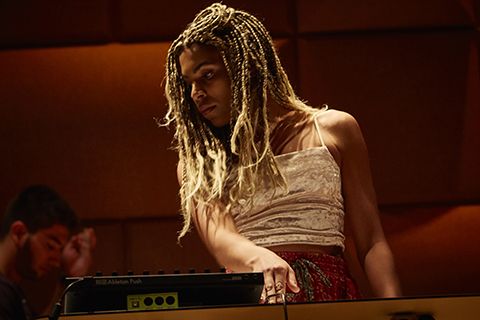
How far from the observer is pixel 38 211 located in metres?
1.78

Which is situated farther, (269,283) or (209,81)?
(209,81)

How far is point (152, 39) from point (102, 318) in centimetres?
133

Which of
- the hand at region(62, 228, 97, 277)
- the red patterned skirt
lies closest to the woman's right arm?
the red patterned skirt

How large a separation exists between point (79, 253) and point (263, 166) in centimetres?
73

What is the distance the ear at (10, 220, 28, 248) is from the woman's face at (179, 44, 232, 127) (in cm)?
73

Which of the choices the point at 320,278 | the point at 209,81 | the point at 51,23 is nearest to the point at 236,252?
the point at 320,278

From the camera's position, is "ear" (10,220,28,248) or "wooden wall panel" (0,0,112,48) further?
"wooden wall panel" (0,0,112,48)

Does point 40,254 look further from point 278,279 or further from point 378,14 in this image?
point 378,14

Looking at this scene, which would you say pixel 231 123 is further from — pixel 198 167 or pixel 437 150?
pixel 437 150

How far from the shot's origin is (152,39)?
1.87 m

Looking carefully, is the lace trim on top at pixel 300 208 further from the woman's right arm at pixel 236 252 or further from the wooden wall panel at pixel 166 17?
the wooden wall panel at pixel 166 17

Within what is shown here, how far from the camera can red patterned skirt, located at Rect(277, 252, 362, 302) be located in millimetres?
1224

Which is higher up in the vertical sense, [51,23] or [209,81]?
[51,23]

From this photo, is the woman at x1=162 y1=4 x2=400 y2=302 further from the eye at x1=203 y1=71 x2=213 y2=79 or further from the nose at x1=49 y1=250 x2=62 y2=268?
the nose at x1=49 y1=250 x2=62 y2=268
